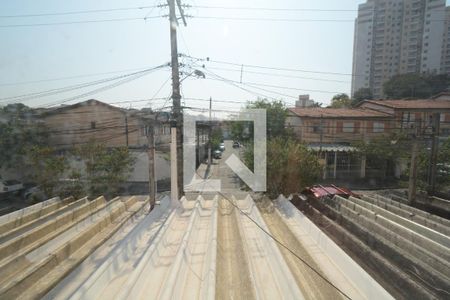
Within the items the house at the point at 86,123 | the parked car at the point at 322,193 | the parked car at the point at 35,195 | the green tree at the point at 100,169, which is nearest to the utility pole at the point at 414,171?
the parked car at the point at 322,193

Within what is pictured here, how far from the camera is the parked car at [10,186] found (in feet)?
45.1

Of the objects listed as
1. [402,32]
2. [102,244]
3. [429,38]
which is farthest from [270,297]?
[402,32]

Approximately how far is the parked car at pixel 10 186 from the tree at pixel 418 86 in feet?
154

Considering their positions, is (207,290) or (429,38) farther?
(429,38)

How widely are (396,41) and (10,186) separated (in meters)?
70.9

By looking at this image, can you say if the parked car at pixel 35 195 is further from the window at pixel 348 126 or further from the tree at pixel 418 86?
the tree at pixel 418 86

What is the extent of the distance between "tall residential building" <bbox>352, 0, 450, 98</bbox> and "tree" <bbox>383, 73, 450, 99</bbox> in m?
11.7

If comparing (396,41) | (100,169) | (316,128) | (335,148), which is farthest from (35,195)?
(396,41)

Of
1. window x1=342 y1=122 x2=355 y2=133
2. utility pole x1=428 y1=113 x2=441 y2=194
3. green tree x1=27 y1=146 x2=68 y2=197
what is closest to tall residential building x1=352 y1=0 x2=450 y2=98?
window x1=342 y1=122 x2=355 y2=133

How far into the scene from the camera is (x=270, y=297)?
137 inches

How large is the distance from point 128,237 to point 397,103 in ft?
82.7

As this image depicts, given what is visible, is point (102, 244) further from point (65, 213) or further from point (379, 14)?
point (379, 14)

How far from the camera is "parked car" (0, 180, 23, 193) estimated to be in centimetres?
1374

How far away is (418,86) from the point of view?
38.8 m
